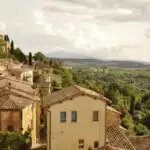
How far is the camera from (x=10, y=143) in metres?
32.3

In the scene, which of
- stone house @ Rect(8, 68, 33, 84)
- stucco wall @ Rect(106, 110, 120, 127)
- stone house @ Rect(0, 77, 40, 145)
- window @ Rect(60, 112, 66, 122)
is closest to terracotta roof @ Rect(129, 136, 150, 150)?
stucco wall @ Rect(106, 110, 120, 127)

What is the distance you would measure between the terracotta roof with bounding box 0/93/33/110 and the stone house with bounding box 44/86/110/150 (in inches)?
280

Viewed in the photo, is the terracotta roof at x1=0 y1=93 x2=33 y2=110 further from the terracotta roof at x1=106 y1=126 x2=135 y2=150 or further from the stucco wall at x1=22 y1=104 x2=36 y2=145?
the terracotta roof at x1=106 y1=126 x2=135 y2=150

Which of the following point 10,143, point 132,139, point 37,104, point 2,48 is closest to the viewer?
point 10,143

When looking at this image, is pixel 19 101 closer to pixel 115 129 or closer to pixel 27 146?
pixel 27 146

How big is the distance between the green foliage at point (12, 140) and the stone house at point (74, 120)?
13.7ft

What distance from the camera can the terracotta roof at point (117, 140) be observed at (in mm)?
30047

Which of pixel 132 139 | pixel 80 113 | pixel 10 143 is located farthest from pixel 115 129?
pixel 10 143

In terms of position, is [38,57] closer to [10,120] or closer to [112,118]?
[112,118]

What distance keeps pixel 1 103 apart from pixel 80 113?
9.38 m

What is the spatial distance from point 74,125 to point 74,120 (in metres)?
0.32

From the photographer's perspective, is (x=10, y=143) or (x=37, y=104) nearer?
(x=10, y=143)

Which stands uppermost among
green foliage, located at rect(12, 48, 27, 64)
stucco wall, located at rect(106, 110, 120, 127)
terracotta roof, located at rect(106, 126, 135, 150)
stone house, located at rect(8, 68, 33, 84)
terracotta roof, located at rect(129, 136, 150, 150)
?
green foliage, located at rect(12, 48, 27, 64)

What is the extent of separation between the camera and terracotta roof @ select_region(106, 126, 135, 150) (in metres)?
30.0
